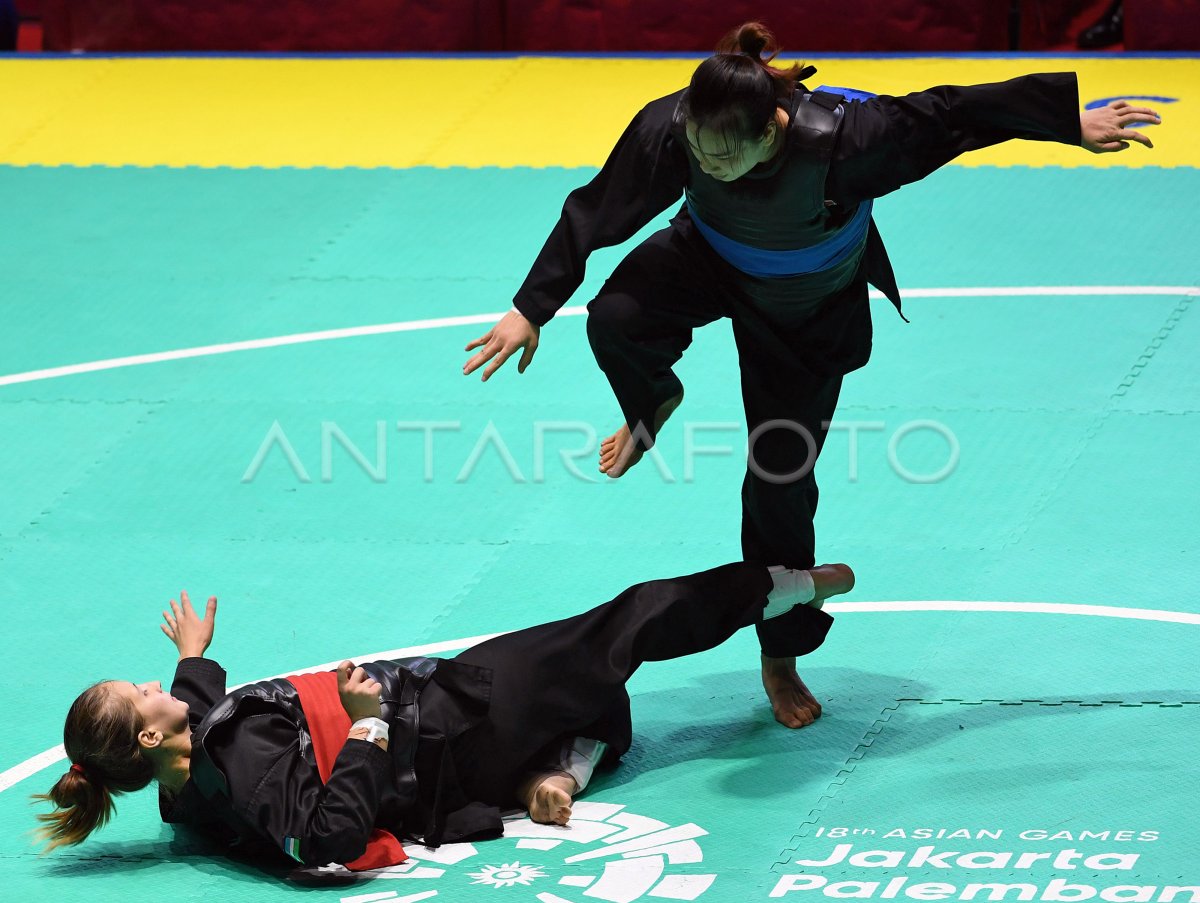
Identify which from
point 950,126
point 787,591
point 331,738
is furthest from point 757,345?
point 331,738

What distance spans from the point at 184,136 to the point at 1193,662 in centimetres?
769

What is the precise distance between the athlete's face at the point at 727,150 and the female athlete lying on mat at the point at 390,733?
123 centimetres

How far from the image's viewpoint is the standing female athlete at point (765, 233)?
16.2ft

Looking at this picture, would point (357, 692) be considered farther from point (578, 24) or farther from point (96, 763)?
point (578, 24)

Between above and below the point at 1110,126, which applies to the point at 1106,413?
below

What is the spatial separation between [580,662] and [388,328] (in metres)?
4.02

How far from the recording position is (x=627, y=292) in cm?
532

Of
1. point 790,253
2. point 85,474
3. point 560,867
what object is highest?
point 790,253

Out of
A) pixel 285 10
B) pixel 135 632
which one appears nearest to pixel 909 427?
pixel 135 632

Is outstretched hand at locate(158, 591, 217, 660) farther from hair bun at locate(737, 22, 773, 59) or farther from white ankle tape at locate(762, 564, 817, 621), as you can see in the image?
hair bun at locate(737, 22, 773, 59)

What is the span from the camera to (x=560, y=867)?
4.93 meters

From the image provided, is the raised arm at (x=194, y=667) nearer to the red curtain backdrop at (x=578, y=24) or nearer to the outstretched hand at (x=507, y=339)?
the outstretched hand at (x=507, y=339)

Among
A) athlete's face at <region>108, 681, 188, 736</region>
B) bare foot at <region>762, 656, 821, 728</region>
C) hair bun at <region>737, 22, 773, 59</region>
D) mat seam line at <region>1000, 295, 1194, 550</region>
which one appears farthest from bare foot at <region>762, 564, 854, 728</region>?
athlete's face at <region>108, 681, 188, 736</region>

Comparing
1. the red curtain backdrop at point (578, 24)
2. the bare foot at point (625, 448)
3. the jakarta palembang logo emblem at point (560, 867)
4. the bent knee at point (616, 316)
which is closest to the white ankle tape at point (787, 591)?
the bare foot at point (625, 448)
